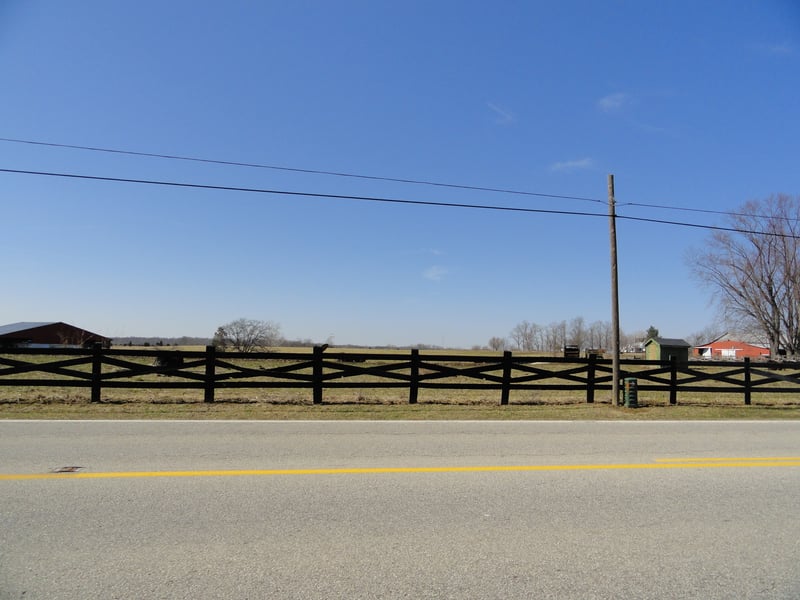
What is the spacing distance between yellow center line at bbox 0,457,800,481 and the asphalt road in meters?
0.04

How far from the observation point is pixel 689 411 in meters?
12.4

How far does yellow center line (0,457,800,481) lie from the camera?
5.57 m

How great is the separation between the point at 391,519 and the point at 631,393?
430 inches

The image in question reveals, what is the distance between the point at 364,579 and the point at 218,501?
2.15 meters

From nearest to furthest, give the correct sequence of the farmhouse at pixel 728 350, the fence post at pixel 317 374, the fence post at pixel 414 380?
the fence post at pixel 317 374 < the fence post at pixel 414 380 < the farmhouse at pixel 728 350

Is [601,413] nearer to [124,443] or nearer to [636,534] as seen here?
[636,534]

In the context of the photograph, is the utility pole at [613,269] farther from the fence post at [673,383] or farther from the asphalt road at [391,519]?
the asphalt road at [391,519]

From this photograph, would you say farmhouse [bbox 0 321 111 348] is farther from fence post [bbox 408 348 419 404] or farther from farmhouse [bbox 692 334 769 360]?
farmhouse [bbox 692 334 769 360]

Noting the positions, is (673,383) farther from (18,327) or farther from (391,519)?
(18,327)

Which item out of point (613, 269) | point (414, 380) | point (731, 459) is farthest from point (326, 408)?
point (613, 269)

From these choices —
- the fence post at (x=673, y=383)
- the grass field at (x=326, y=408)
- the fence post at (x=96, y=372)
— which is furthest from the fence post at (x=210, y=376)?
the fence post at (x=673, y=383)

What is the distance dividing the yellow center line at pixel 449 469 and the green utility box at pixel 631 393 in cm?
613

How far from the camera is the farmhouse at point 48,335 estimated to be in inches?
2653

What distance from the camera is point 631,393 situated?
13188mm
